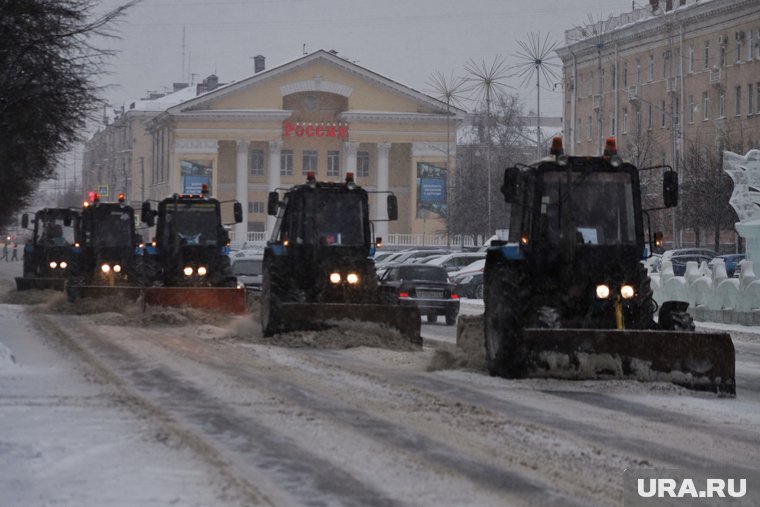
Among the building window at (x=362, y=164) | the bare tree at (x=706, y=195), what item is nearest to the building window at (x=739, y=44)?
the bare tree at (x=706, y=195)

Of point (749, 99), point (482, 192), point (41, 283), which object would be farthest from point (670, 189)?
point (482, 192)

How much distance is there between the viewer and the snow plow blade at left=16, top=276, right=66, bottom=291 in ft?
131

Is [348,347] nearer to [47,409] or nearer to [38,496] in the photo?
[47,409]

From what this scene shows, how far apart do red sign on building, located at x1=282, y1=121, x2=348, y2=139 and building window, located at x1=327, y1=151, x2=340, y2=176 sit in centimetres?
370

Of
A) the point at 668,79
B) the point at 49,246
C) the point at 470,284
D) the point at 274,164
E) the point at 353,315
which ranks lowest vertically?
the point at 353,315

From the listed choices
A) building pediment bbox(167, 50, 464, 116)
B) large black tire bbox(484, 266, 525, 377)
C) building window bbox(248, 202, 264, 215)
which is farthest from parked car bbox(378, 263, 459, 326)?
building window bbox(248, 202, 264, 215)

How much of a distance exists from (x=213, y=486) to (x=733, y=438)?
185 inches

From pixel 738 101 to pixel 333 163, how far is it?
32.9 m

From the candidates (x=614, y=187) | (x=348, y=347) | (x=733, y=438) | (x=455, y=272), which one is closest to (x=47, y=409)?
(x=733, y=438)

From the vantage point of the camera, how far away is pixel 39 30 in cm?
2386

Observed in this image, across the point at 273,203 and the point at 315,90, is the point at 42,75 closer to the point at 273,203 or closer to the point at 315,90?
the point at 273,203

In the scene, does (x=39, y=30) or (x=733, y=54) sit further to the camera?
(x=733, y=54)

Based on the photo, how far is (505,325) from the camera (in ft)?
54.3

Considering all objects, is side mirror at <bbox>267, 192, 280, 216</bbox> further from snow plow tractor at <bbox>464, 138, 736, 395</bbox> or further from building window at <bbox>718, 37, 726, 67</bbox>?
building window at <bbox>718, 37, 726, 67</bbox>
